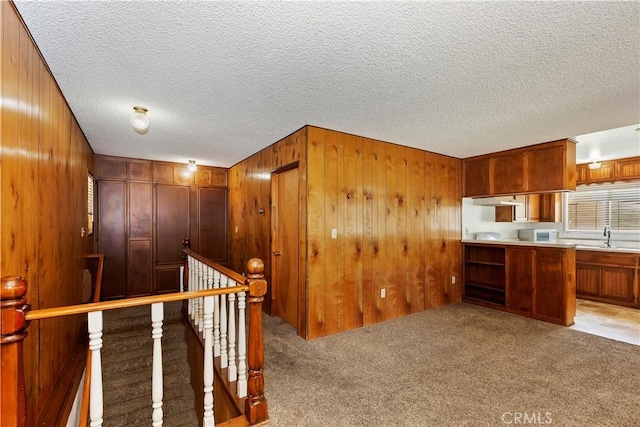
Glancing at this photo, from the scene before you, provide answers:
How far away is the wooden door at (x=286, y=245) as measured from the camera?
3.46 m

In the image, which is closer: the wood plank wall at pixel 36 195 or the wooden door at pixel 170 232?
the wood plank wall at pixel 36 195

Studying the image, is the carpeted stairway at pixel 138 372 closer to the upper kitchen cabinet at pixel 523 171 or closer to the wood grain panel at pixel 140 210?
the wood grain panel at pixel 140 210

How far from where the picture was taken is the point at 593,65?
1.92 metres

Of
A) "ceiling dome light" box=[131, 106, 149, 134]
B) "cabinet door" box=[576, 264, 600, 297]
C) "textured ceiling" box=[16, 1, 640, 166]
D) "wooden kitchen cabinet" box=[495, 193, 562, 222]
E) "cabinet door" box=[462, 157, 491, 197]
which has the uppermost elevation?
"textured ceiling" box=[16, 1, 640, 166]

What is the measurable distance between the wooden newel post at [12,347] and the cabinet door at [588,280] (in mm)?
6822

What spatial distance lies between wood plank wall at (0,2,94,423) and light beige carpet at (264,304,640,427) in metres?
1.56

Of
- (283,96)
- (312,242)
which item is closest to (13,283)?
(283,96)

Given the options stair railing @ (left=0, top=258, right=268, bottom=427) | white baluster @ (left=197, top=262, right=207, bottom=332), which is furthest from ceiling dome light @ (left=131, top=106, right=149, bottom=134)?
stair railing @ (left=0, top=258, right=268, bottom=427)

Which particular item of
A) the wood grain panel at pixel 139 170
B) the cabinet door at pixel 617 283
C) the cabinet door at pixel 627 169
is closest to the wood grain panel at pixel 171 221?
the wood grain panel at pixel 139 170

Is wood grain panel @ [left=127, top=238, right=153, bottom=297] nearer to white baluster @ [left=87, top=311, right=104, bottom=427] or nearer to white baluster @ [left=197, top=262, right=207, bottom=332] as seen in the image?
white baluster @ [left=197, top=262, right=207, bottom=332]

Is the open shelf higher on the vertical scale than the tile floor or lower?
higher

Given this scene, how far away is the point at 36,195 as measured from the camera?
1.83 meters

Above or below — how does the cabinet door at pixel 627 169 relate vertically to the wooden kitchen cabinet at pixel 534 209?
above

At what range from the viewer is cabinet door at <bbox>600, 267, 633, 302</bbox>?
4324mm
